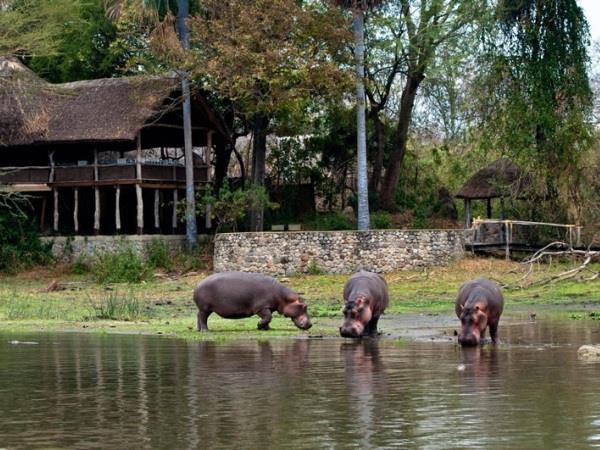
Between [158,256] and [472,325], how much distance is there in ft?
84.3

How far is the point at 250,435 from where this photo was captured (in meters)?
9.49

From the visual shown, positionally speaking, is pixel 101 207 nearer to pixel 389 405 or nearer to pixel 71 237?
pixel 71 237

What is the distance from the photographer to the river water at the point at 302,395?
9.38m

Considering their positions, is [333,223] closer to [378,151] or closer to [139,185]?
[378,151]

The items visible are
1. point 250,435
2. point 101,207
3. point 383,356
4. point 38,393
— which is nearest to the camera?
point 250,435

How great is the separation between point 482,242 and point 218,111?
37.4ft

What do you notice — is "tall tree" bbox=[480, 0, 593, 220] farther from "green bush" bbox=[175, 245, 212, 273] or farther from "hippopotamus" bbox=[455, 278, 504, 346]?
"hippopotamus" bbox=[455, 278, 504, 346]

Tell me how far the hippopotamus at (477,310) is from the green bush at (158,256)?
23777mm

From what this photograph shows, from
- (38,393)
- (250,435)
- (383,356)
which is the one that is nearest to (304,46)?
(383,356)

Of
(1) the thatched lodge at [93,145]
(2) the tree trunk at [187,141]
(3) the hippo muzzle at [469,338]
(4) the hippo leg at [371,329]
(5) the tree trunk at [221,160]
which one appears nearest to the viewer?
(3) the hippo muzzle at [469,338]

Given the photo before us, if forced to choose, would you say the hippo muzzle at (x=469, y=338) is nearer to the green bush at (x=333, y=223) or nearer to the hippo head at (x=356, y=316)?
the hippo head at (x=356, y=316)

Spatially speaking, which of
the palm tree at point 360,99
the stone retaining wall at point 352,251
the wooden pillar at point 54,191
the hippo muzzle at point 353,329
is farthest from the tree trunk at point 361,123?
the hippo muzzle at point 353,329

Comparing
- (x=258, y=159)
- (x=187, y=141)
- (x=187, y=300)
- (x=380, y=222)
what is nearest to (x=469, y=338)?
(x=187, y=300)

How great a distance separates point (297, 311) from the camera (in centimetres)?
1991
